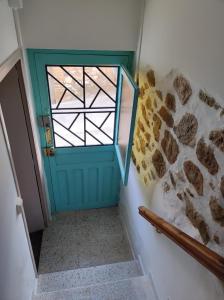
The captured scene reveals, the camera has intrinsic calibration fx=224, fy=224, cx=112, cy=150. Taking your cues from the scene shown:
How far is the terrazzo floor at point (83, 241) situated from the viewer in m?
2.31

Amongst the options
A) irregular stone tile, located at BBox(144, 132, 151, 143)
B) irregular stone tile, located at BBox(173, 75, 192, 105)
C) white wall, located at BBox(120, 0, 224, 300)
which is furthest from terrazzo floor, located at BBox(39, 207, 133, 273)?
irregular stone tile, located at BBox(173, 75, 192, 105)

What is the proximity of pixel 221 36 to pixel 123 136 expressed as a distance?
1232 mm

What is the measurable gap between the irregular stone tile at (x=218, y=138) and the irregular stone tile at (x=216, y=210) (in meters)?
0.22

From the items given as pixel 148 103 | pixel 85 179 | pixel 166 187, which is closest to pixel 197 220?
pixel 166 187

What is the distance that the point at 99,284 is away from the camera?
1896 millimetres

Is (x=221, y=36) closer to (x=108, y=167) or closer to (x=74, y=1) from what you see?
(x=74, y=1)

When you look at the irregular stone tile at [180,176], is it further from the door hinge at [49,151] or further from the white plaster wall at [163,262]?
the door hinge at [49,151]

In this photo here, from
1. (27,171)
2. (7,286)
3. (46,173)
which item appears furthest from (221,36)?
(46,173)

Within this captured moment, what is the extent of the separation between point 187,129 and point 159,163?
0.43 meters

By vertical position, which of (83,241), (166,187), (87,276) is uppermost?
(166,187)

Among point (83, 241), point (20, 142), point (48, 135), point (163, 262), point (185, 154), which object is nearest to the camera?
point (185, 154)

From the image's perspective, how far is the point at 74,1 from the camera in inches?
63.4

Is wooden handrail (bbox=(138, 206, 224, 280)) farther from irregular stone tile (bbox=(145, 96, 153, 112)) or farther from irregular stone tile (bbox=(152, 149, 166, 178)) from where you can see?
irregular stone tile (bbox=(145, 96, 153, 112))

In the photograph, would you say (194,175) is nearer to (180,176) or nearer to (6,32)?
(180,176)
